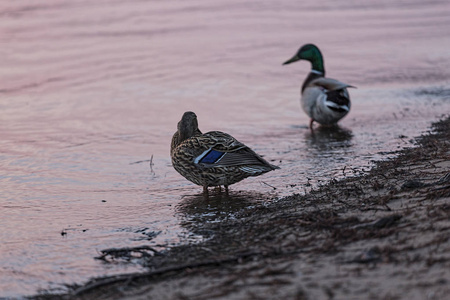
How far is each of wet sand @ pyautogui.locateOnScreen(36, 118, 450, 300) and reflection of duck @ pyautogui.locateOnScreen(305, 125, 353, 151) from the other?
3.62 meters

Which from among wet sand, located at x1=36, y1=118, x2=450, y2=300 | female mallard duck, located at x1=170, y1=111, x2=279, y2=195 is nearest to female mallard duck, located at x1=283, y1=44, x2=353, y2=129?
female mallard duck, located at x1=170, y1=111, x2=279, y2=195

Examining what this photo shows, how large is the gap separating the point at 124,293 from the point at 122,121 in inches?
276

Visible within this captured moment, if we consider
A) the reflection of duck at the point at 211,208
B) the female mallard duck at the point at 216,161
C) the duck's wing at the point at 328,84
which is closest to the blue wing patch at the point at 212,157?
the female mallard duck at the point at 216,161

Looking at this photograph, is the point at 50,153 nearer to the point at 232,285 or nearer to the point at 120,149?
the point at 120,149

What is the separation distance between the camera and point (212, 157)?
7371mm

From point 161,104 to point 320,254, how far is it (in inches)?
322

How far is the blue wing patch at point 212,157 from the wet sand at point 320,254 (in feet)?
4.12

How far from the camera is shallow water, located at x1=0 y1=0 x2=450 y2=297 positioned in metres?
6.37

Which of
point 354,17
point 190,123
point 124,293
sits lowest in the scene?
point 124,293

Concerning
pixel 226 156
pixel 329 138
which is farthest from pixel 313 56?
pixel 226 156

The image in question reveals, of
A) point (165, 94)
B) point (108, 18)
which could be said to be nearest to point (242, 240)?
point (165, 94)

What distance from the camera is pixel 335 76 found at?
14.4m

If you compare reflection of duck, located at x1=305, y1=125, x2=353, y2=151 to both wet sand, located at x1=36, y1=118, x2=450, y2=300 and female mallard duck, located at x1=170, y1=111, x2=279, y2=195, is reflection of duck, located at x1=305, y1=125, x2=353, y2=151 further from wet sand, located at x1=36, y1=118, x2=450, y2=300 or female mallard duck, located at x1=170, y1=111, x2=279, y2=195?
wet sand, located at x1=36, y1=118, x2=450, y2=300

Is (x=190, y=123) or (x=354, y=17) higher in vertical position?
(x=354, y=17)
